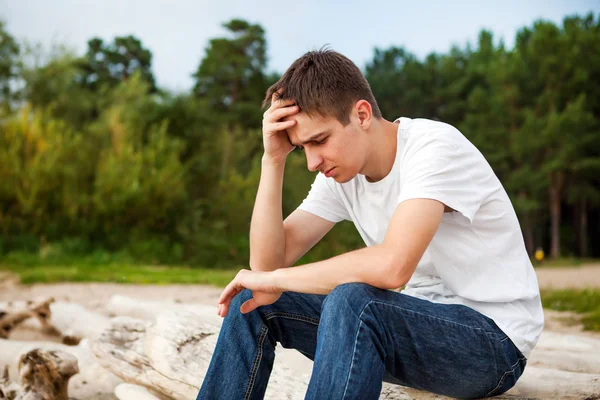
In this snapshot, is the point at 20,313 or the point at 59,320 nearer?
the point at 20,313

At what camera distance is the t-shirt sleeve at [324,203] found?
2.64m

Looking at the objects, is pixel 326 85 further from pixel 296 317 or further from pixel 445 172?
pixel 296 317

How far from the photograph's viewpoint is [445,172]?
1996 mm

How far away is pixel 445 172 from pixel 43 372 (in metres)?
2.22

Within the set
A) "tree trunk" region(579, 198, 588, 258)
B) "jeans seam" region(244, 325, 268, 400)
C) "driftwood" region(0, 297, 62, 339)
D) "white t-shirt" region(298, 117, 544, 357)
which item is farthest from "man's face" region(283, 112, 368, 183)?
"tree trunk" region(579, 198, 588, 258)

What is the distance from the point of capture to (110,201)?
11508 mm

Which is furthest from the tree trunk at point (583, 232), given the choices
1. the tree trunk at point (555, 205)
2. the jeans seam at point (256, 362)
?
the jeans seam at point (256, 362)

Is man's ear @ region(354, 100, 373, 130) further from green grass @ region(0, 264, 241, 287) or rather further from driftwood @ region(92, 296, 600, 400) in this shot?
green grass @ region(0, 264, 241, 287)

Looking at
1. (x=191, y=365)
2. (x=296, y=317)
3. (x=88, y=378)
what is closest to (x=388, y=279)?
(x=296, y=317)

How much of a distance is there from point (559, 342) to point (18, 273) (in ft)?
23.4

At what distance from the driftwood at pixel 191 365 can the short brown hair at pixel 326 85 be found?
44.9 inches

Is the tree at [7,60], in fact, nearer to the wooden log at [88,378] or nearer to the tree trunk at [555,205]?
the wooden log at [88,378]

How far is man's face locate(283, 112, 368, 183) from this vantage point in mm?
2170

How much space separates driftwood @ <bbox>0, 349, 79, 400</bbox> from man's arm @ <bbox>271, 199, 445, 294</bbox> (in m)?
1.71
